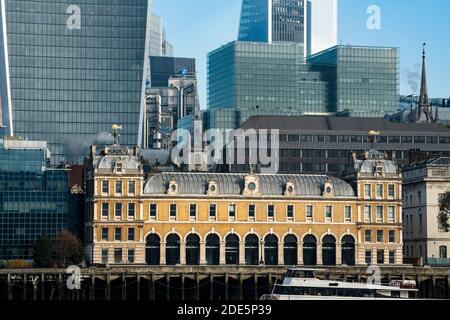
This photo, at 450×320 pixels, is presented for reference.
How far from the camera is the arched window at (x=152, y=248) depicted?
471 feet

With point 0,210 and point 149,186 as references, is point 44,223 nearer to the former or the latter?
point 0,210

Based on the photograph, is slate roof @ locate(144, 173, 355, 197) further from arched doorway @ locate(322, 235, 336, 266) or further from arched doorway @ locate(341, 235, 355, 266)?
arched doorway @ locate(322, 235, 336, 266)

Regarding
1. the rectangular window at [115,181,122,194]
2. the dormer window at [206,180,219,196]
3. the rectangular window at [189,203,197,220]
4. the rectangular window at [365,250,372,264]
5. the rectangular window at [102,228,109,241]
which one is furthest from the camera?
the rectangular window at [365,250,372,264]

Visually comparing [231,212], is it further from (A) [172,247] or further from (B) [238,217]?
(A) [172,247]

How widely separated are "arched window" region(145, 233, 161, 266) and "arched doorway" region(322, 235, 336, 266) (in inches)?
792

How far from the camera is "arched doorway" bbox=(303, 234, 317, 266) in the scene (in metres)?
146

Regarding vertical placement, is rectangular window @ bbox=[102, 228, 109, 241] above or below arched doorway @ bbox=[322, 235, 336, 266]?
above

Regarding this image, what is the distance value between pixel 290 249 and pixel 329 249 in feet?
16.4

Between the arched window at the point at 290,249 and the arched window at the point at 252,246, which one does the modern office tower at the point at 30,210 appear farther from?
the arched window at the point at 290,249

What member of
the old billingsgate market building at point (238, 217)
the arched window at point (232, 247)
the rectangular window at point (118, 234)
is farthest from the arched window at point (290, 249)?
A: the rectangular window at point (118, 234)

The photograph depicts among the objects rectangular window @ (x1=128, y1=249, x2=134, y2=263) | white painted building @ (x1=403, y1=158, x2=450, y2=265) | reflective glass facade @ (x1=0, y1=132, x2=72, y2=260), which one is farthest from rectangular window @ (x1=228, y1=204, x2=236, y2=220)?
white painted building @ (x1=403, y1=158, x2=450, y2=265)

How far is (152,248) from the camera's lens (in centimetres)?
14425
